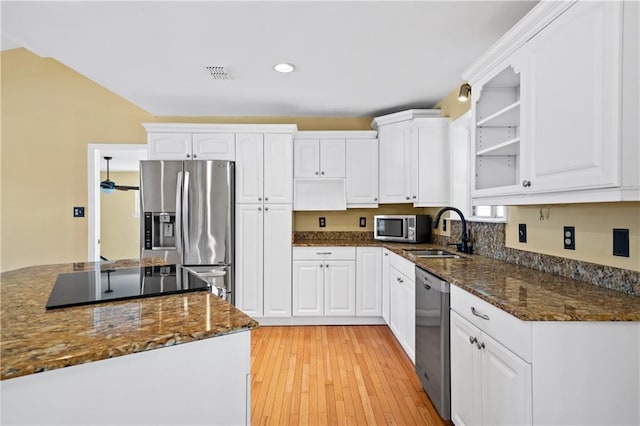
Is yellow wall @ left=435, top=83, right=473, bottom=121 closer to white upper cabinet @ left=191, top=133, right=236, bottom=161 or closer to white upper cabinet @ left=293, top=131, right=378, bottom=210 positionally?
white upper cabinet @ left=293, top=131, right=378, bottom=210

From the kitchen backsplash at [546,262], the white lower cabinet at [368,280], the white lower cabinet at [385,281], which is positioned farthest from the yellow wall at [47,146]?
the kitchen backsplash at [546,262]

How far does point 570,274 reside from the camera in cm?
177

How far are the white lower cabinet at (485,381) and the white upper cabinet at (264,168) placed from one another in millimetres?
2374

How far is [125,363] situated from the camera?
93cm

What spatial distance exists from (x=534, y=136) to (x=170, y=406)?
5.92 feet

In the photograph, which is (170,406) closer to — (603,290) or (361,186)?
(603,290)

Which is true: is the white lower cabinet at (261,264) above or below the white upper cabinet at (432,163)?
below

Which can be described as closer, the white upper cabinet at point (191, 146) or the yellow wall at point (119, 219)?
the white upper cabinet at point (191, 146)

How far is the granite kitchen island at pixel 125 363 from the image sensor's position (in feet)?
2.70

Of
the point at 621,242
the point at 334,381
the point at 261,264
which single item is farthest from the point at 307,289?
the point at 621,242

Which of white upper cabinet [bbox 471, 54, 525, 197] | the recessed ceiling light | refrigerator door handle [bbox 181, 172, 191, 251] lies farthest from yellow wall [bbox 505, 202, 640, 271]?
refrigerator door handle [bbox 181, 172, 191, 251]

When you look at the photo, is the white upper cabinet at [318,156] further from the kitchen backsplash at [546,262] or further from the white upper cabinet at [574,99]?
the white upper cabinet at [574,99]

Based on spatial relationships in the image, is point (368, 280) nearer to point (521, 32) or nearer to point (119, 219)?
point (521, 32)

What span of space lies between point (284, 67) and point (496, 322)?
2307 millimetres
